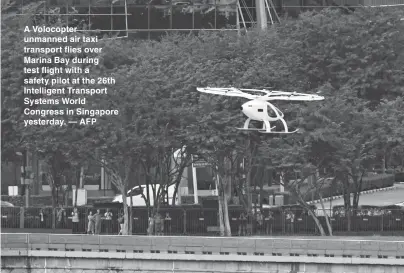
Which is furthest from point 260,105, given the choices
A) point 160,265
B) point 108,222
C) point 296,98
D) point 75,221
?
point 160,265

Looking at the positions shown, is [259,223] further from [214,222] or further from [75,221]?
[75,221]

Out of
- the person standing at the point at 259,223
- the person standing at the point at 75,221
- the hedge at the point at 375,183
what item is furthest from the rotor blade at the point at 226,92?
the hedge at the point at 375,183

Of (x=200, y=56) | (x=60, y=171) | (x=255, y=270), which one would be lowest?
(x=255, y=270)

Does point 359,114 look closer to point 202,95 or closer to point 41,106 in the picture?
point 202,95

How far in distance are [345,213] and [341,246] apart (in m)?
12.1

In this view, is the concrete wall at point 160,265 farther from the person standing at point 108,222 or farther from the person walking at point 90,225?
the person standing at point 108,222

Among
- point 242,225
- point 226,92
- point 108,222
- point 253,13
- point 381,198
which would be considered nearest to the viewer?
point 242,225

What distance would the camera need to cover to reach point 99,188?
102188 millimetres

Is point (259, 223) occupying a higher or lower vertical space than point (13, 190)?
lower

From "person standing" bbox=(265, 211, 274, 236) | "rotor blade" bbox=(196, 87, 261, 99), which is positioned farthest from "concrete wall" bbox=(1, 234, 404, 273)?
"rotor blade" bbox=(196, 87, 261, 99)

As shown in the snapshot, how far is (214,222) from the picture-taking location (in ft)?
243

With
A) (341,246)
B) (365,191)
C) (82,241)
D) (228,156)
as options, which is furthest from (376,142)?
(365,191)

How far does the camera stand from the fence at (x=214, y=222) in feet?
241

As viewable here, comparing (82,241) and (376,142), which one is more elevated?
(376,142)
